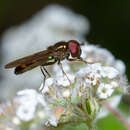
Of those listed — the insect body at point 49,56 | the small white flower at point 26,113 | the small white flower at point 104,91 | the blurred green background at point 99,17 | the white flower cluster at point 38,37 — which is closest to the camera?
the small white flower at point 26,113

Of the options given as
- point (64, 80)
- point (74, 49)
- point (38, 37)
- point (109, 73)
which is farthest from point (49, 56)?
point (38, 37)

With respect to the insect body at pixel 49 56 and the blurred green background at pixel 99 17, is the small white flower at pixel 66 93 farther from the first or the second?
the blurred green background at pixel 99 17

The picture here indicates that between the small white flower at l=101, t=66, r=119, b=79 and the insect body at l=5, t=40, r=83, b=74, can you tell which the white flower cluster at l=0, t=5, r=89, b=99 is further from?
the small white flower at l=101, t=66, r=119, b=79

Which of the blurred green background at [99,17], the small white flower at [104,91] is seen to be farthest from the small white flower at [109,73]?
the blurred green background at [99,17]

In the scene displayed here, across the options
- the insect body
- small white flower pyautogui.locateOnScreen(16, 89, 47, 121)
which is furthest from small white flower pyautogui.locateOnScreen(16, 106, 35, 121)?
the insect body

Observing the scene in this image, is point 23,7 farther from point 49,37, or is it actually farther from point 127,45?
point 127,45
